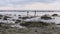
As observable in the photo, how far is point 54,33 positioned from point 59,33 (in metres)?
0.56

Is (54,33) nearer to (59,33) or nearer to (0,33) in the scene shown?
(59,33)

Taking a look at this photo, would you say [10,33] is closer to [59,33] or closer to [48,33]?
[48,33]

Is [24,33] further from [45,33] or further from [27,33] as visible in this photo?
[45,33]

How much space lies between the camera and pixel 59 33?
1623 centimetres

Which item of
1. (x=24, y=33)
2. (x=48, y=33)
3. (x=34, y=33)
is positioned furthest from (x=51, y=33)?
(x=24, y=33)

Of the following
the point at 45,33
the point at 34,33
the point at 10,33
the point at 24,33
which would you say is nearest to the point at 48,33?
the point at 45,33

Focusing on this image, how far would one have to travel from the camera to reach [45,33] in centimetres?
1627

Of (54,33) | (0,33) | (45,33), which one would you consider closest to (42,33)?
(45,33)

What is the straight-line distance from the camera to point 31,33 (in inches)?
639

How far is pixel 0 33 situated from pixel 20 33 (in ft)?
7.28

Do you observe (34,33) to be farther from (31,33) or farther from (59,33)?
(59,33)

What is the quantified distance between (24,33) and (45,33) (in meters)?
2.34

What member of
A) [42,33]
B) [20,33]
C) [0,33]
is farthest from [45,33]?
[0,33]

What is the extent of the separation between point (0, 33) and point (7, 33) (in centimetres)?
81
